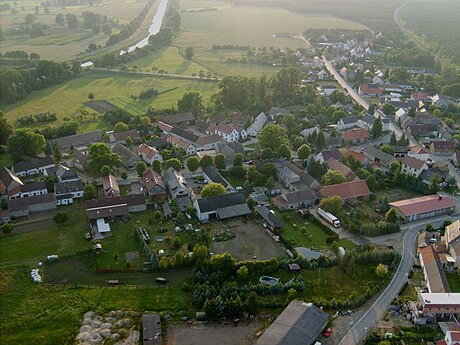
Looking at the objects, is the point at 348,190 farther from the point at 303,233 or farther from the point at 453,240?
the point at 453,240

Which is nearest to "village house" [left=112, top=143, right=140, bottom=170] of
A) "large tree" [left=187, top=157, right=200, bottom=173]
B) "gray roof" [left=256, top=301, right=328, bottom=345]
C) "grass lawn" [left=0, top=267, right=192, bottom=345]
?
"large tree" [left=187, top=157, right=200, bottom=173]

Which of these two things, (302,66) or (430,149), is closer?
(430,149)

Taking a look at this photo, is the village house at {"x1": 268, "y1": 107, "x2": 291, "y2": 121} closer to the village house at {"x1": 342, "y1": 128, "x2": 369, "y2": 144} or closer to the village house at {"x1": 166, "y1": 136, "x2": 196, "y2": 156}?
the village house at {"x1": 342, "y1": 128, "x2": 369, "y2": 144}

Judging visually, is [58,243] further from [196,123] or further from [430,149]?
[430,149]

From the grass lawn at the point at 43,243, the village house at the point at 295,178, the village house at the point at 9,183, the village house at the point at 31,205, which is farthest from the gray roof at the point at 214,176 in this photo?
the village house at the point at 9,183

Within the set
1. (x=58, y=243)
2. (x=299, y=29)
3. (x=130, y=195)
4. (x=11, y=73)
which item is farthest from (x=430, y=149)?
(x=299, y=29)

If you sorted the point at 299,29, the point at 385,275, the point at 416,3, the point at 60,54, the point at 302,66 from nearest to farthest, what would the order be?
the point at 385,275
the point at 302,66
the point at 60,54
the point at 299,29
the point at 416,3
